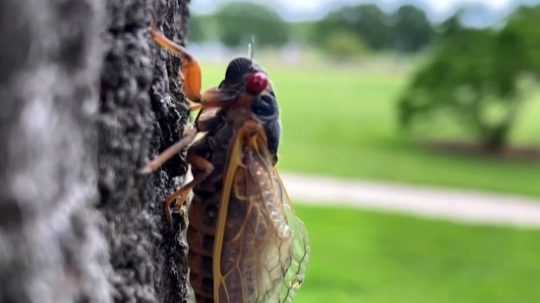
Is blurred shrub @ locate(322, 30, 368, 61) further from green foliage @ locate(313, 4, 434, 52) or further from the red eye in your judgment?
the red eye

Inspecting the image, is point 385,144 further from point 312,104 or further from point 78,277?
point 78,277

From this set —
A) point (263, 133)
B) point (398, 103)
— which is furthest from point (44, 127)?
point (398, 103)

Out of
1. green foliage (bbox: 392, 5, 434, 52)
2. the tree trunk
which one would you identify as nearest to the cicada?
the tree trunk

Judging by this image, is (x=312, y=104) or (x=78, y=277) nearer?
(x=78, y=277)

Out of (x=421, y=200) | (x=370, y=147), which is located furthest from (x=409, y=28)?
(x=421, y=200)

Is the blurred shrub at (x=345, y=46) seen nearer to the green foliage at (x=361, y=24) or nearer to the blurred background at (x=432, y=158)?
the green foliage at (x=361, y=24)

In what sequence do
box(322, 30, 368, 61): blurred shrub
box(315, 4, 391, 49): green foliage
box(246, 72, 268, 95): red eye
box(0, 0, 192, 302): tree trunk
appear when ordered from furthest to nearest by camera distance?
box(315, 4, 391, 49): green foliage → box(322, 30, 368, 61): blurred shrub → box(246, 72, 268, 95): red eye → box(0, 0, 192, 302): tree trunk
